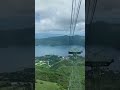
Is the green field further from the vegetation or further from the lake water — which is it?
the lake water

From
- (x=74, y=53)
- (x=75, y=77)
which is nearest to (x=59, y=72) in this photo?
(x=75, y=77)

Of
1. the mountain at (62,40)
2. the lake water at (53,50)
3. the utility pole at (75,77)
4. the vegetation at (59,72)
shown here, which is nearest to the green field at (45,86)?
the vegetation at (59,72)

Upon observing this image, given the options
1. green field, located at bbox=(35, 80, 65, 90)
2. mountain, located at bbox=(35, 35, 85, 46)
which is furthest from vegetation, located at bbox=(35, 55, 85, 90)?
mountain, located at bbox=(35, 35, 85, 46)

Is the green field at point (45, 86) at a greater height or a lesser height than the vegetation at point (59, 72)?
lesser

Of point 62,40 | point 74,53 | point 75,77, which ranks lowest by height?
point 75,77

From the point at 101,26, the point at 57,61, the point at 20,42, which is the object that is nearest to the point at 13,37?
the point at 20,42

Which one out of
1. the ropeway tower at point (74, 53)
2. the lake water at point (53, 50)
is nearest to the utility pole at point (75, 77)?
the ropeway tower at point (74, 53)

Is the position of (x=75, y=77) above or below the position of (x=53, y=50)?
below

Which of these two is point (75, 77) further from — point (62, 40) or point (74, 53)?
point (62, 40)

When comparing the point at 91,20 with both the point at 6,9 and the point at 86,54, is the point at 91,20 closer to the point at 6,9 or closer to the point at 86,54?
the point at 86,54

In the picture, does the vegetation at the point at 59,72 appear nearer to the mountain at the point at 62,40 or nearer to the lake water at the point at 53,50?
the lake water at the point at 53,50

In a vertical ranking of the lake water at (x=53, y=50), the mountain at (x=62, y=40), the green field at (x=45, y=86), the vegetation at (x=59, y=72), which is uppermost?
the mountain at (x=62, y=40)
